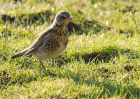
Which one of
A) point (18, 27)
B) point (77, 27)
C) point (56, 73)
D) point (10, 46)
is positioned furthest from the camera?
point (77, 27)

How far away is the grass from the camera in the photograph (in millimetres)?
6766

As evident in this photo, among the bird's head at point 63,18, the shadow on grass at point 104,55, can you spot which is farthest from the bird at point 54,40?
the shadow on grass at point 104,55

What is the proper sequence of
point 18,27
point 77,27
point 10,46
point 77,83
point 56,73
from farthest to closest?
point 77,27, point 18,27, point 10,46, point 56,73, point 77,83

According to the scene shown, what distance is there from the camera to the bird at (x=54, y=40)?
7.54 m

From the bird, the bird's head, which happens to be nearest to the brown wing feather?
the bird

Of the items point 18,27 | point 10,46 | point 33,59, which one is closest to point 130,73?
point 33,59

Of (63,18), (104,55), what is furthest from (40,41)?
(104,55)

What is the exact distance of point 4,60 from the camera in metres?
7.90

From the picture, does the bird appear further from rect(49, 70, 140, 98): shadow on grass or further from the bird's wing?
rect(49, 70, 140, 98): shadow on grass

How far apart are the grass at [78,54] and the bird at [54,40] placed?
0.74 feet

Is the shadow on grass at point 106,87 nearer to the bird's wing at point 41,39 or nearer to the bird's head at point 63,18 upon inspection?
the bird's wing at point 41,39

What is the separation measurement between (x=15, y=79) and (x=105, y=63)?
1.41 metres

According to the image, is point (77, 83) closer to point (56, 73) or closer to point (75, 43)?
point (56, 73)

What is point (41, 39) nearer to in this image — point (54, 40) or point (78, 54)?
point (54, 40)
